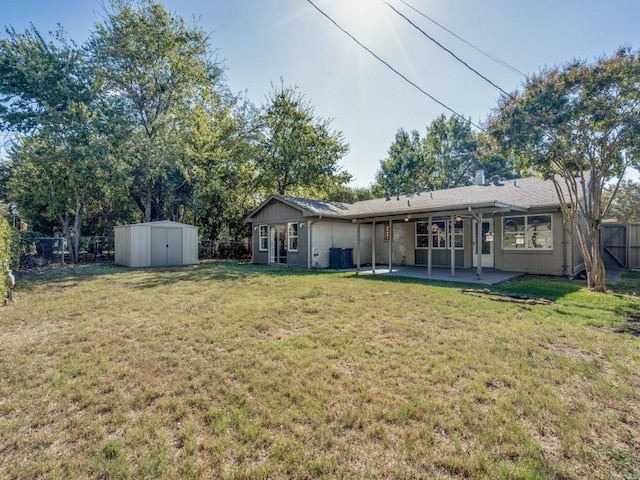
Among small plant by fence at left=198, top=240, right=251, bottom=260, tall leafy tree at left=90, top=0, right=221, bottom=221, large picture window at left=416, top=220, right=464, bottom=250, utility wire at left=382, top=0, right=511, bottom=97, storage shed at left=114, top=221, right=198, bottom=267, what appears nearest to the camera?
utility wire at left=382, top=0, right=511, bottom=97

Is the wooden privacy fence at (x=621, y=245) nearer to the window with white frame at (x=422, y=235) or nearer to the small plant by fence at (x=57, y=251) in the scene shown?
the window with white frame at (x=422, y=235)

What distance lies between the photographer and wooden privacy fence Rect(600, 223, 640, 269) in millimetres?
13031

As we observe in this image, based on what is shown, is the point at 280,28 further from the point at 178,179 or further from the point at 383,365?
the point at 178,179

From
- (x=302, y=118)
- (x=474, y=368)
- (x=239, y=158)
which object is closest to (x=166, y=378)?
(x=474, y=368)

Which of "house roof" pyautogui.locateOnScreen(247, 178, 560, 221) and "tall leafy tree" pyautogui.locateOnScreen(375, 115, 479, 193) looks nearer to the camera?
"house roof" pyautogui.locateOnScreen(247, 178, 560, 221)

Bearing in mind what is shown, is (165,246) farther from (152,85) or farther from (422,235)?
(422,235)

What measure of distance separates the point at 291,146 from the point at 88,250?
45.8 ft

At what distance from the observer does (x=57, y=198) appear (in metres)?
17.2

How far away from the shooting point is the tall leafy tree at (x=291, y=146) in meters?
22.9

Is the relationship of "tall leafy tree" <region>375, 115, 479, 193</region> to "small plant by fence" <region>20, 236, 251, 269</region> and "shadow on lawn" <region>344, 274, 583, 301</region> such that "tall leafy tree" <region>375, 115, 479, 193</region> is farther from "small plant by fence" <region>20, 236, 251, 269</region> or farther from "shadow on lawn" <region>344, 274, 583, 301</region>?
"shadow on lawn" <region>344, 274, 583, 301</region>

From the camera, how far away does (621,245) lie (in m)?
13.4

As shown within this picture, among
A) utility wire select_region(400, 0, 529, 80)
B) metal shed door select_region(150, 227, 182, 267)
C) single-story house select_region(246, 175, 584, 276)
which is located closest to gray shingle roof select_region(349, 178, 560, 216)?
single-story house select_region(246, 175, 584, 276)

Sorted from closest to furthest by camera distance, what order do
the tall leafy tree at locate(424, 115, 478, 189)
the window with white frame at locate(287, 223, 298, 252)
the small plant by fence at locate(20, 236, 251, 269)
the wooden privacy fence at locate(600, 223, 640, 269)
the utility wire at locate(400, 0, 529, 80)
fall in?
1. the utility wire at locate(400, 0, 529, 80)
2. the wooden privacy fence at locate(600, 223, 640, 269)
3. the window with white frame at locate(287, 223, 298, 252)
4. the small plant by fence at locate(20, 236, 251, 269)
5. the tall leafy tree at locate(424, 115, 478, 189)

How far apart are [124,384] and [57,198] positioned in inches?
738
